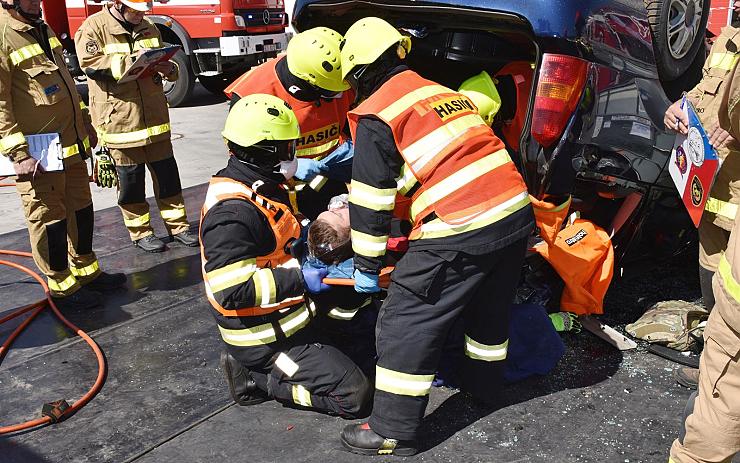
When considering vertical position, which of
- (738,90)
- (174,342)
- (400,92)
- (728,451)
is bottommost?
(174,342)

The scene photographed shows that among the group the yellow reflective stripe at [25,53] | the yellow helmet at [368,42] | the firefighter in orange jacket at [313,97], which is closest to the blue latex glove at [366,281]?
the yellow helmet at [368,42]

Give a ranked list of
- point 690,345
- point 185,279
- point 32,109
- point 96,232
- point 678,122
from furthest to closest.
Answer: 1. point 96,232
2. point 185,279
3. point 32,109
4. point 690,345
5. point 678,122

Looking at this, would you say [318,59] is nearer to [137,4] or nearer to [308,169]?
[308,169]

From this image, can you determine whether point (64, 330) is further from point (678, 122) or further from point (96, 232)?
point (678, 122)

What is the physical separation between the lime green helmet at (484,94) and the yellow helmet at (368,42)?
620 mm

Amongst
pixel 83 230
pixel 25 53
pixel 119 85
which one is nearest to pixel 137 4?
pixel 119 85

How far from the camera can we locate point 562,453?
2824mm

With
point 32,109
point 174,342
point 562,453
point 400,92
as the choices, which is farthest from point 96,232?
point 562,453

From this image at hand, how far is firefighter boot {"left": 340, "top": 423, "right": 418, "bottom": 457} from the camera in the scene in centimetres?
285

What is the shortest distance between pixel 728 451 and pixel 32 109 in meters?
3.80

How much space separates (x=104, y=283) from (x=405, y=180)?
251 centimetres

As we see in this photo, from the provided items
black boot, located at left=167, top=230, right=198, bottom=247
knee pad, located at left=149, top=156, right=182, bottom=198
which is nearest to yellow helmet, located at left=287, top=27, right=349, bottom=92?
knee pad, located at left=149, top=156, right=182, bottom=198

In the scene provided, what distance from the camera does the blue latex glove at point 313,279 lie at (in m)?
3.09

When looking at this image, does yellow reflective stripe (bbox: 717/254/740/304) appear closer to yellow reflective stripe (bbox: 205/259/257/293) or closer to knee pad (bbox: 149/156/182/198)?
yellow reflective stripe (bbox: 205/259/257/293)
